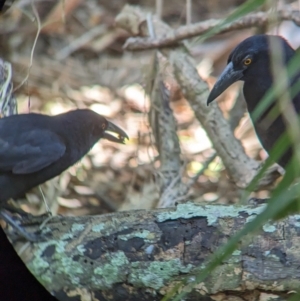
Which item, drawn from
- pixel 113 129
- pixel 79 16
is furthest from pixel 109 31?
pixel 113 129

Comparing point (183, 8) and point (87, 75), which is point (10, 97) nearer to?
point (87, 75)

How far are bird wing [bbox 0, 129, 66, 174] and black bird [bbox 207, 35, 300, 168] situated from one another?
0.30 meters

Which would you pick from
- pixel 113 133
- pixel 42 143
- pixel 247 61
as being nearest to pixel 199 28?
pixel 247 61

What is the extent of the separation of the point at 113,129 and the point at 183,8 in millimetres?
287

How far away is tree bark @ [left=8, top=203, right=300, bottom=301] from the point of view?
91 cm

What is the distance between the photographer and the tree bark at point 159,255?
2.99ft

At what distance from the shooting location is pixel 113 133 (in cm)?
101

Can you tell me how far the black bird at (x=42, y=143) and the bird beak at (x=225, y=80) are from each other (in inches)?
7.1

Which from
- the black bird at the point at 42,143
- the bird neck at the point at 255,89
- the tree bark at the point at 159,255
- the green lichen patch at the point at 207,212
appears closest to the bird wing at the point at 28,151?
the black bird at the point at 42,143

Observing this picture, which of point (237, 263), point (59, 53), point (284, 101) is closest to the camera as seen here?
point (284, 101)

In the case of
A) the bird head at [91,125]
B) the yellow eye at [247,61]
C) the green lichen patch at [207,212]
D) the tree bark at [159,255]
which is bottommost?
the tree bark at [159,255]

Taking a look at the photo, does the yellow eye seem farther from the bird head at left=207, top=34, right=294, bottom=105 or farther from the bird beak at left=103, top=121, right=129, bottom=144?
the bird beak at left=103, top=121, right=129, bottom=144

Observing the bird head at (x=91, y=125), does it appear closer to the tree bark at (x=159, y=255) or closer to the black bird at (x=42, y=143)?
the black bird at (x=42, y=143)

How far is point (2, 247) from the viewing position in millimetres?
1155
